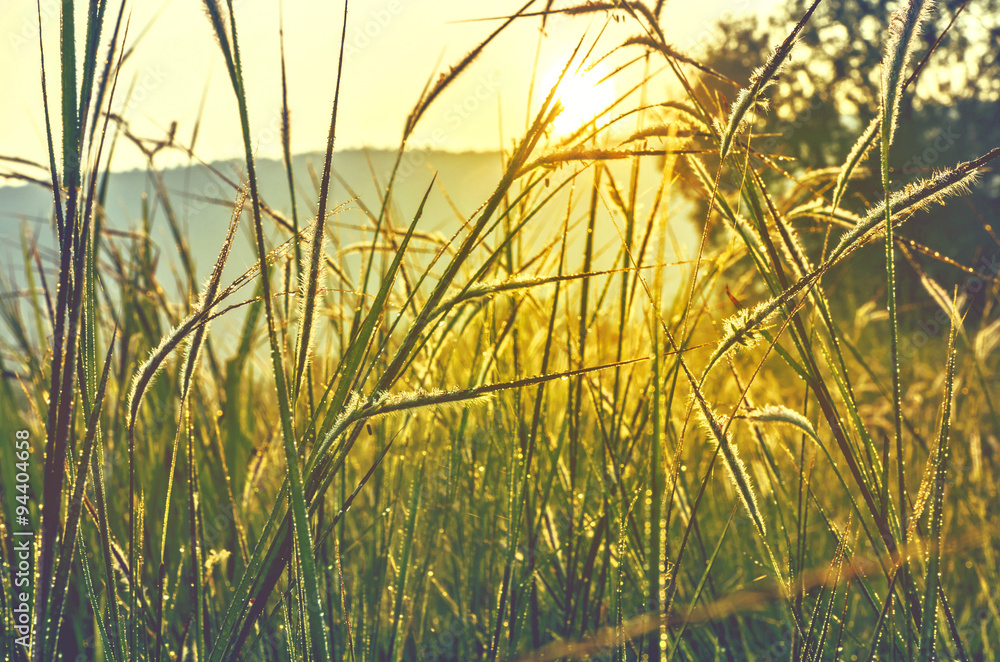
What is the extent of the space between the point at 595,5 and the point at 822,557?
1685 mm

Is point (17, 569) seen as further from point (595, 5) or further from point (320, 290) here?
point (595, 5)

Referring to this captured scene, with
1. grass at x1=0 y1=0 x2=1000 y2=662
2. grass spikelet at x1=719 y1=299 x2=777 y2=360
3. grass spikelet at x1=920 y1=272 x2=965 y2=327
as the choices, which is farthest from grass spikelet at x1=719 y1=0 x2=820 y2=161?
grass spikelet at x1=920 y1=272 x2=965 y2=327

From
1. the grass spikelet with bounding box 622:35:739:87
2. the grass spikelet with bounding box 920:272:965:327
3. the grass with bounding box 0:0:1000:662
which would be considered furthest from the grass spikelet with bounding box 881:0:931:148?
the grass spikelet with bounding box 920:272:965:327

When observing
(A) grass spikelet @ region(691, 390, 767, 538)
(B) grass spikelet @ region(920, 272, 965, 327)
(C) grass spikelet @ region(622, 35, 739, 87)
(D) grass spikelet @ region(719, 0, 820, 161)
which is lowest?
(A) grass spikelet @ region(691, 390, 767, 538)

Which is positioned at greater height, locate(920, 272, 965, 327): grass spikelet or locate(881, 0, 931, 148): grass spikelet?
locate(881, 0, 931, 148): grass spikelet

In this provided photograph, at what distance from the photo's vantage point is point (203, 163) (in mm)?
992

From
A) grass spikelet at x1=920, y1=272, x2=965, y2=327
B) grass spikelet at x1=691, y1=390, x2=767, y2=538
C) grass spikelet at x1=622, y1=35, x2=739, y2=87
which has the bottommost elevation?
grass spikelet at x1=691, y1=390, x2=767, y2=538

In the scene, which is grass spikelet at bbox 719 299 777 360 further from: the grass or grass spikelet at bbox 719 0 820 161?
grass spikelet at bbox 719 0 820 161

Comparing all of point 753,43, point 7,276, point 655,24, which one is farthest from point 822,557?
point 753,43

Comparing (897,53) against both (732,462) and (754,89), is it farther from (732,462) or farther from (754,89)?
(732,462)

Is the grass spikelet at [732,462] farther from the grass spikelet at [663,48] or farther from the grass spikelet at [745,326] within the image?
the grass spikelet at [663,48]

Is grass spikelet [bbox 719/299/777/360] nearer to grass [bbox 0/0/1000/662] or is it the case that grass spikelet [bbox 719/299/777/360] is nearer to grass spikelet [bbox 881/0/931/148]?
grass [bbox 0/0/1000/662]

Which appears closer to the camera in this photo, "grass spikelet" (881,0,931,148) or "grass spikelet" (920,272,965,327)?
"grass spikelet" (881,0,931,148)

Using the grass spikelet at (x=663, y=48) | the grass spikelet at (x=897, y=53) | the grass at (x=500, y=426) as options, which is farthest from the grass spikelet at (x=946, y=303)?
the grass spikelet at (x=663, y=48)
